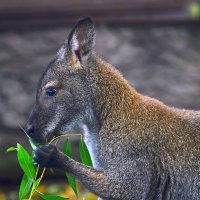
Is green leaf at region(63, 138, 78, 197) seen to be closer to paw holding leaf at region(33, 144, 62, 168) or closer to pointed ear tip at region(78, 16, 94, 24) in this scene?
paw holding leaf at region(33, 144, 62, 168)

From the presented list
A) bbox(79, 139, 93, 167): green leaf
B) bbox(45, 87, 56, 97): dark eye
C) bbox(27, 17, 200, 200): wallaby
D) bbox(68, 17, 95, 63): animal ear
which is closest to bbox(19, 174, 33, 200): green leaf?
bbox(27, 17, 200, 200): wallaby

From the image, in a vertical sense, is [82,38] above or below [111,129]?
above

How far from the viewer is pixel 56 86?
7.37 m

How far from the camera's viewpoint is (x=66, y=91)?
735cm

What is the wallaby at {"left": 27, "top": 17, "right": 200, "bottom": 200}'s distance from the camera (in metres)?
7.10

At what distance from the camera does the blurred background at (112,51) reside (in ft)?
37.8

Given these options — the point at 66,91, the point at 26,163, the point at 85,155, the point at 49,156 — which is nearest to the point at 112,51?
the point at 85,155

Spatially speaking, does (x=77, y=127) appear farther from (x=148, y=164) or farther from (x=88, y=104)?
(x=148, y=164)

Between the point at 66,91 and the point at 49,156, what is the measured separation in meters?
0.62

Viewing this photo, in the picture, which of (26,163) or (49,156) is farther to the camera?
(26,163)

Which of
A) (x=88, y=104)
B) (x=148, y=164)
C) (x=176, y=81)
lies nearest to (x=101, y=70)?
(x=88, y=104)

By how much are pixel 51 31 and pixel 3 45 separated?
26.7 inches

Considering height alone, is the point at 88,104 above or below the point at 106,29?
below

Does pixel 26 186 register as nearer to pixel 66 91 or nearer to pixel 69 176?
pixel 69 176
